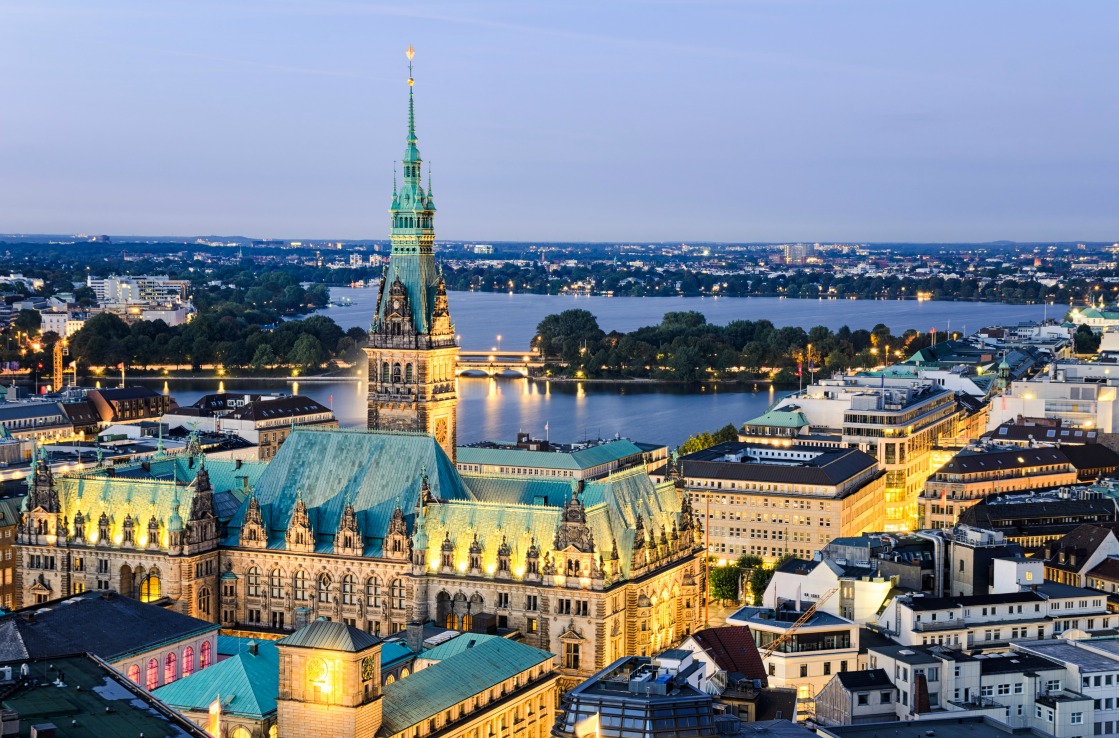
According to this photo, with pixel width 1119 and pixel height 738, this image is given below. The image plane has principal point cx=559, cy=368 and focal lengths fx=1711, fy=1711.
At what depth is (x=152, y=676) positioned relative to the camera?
200 ft

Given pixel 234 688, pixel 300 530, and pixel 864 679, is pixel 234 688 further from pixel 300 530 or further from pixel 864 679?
pixel 864 679

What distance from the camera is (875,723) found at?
5528 centimetres

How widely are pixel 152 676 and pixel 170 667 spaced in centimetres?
114

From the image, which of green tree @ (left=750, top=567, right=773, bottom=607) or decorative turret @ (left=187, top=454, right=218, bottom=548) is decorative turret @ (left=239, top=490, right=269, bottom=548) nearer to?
decorative turret @ (left=187, top=454, right=218, bottom=548)

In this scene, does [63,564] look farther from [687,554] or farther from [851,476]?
[851,476]

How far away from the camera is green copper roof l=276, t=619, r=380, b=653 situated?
4830 centimetres

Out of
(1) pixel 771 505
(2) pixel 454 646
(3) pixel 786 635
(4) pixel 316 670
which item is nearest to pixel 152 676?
(2) pixel 454 646

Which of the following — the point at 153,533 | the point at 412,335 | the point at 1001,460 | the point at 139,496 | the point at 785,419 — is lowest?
the point at 1001,460

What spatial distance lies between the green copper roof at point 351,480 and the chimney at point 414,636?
5.62 m

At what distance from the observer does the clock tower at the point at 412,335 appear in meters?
80.2

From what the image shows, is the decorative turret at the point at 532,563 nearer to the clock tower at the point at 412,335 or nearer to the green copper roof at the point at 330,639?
the clock tower at the point at 412,335

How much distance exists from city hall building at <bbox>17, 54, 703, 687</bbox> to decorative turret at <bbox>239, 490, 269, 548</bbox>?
0.06 m

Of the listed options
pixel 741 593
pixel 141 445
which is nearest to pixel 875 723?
pixel 741 593

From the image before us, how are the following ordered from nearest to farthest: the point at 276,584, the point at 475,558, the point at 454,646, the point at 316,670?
the point at 316,670 < the point at 454,646 < the point at 475,558 < the point at 276,584
